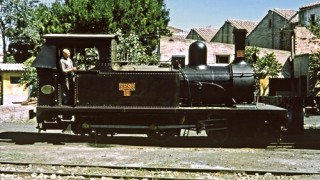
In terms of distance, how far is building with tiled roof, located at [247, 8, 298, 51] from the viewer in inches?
1581

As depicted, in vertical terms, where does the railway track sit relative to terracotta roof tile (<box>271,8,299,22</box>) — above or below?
below

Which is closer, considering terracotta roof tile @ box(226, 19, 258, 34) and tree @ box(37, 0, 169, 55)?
tree @ box(37, 0, 169, 55)

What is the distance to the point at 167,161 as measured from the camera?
898 cm

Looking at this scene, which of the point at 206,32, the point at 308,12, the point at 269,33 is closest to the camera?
the point at 269,33

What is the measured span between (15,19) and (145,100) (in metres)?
37.1

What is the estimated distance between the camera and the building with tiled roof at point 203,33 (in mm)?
51344

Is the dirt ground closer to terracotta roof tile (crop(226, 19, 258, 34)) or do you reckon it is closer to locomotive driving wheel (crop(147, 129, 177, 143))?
locomotive driving wheel (crop(147, 129, 177, 143))

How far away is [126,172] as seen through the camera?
7.91 m

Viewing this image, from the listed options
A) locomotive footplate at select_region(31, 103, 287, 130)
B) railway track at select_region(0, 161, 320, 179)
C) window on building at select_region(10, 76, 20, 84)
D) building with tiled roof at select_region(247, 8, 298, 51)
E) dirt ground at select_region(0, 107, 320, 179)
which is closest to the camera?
railway track at select_region(0, 161, 320, 179)

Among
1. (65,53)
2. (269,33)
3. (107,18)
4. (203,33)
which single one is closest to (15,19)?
(107,18)

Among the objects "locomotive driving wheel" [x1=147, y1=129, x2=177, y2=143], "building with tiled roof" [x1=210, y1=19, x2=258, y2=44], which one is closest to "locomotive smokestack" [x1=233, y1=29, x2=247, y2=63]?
"locomotive driving wheel" [x1=147, y1=129, x2=177, y2=143]

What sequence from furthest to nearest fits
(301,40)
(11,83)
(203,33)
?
(203,33) < (11,83) < (301,40)

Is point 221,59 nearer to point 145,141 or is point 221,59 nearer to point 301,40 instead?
point 301,40

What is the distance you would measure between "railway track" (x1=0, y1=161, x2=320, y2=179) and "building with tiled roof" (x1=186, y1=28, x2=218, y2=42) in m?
43.6
